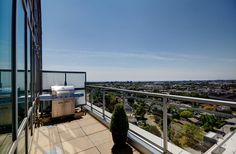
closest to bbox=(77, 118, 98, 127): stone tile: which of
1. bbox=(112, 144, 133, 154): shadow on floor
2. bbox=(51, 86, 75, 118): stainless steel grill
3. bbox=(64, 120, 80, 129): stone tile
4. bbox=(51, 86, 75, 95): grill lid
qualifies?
bbox=(64, 120, 80, 129): stone tile

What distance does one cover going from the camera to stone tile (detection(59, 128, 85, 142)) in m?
3.40

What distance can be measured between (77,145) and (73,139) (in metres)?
0.36

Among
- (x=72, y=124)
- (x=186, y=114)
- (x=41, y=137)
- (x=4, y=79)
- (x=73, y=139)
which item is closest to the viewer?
(x=4, y=79)

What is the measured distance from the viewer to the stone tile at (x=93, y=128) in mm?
3727

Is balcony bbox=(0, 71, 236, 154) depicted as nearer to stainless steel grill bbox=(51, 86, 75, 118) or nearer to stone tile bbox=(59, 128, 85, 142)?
stone tile bbox=(59, 128, 85, 142)

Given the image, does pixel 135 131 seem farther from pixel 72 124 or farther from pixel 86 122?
pixel 72 124

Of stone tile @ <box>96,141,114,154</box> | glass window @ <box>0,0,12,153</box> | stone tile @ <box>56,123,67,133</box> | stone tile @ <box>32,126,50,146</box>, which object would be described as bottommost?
stone tile @ <box>56,123,67,133</box>

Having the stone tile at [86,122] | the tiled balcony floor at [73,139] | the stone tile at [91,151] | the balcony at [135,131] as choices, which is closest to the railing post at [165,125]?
the balcony at [135,131]

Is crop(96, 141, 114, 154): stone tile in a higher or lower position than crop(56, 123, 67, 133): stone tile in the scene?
higher

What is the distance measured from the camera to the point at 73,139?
3299 millimetres

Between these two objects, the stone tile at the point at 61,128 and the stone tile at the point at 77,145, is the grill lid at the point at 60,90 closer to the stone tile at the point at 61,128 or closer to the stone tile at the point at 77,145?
the stone tile at the point at 61,128

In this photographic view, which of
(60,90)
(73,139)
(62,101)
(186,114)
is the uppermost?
(60,90)

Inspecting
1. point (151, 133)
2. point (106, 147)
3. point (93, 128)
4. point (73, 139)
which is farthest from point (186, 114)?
point (93, 128)

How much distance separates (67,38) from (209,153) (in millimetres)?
8200
